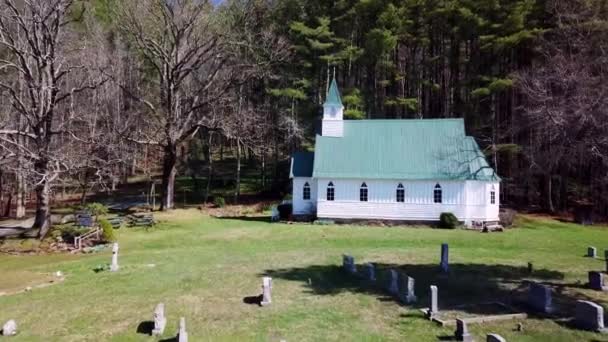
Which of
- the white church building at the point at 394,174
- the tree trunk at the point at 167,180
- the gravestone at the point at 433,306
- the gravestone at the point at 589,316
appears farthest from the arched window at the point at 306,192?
the gravestone at the point at 589,316

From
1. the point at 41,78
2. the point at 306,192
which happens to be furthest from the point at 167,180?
the point at 41,78

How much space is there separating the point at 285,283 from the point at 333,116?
19693mm

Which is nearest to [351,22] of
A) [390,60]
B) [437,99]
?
[390,60]

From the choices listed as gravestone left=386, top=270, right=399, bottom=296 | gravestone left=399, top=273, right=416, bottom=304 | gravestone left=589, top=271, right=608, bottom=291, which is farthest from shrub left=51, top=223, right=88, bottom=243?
gravestone left=589, top=271, right=608, bottom=291

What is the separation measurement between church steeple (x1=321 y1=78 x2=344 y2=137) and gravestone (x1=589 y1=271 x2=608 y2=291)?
812 inches

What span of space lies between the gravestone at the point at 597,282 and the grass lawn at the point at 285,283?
61 cm

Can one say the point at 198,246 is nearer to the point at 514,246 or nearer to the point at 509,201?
the point at 514,246

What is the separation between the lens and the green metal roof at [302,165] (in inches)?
1306

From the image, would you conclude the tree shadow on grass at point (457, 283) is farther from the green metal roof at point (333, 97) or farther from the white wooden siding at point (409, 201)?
the green metal roof at point (333, 97)

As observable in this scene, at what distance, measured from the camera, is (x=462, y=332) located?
34.3 feet

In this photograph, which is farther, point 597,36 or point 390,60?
point 390,60

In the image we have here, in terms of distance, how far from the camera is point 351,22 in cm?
4300

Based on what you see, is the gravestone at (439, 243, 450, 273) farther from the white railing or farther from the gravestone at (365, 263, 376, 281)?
the white railing

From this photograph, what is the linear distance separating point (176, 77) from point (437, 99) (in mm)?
25539
